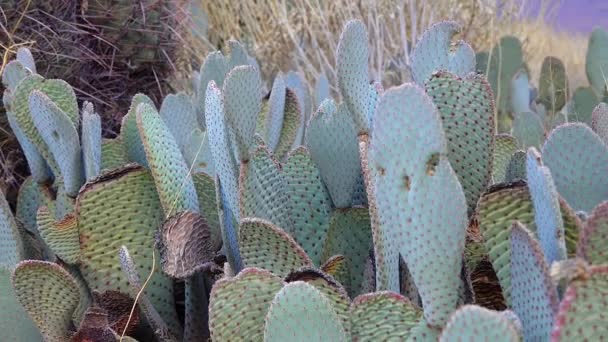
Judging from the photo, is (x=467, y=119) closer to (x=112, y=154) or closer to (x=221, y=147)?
(x=221, y=147)

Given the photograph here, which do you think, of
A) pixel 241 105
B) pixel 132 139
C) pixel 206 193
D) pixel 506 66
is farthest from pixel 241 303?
pixel 506 66

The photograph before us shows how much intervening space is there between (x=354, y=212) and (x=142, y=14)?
1643 mm

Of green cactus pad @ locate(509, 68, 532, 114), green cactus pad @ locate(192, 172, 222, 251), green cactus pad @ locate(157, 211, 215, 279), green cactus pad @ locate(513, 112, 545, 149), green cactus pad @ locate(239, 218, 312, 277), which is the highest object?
green cactus pad @ locate(239, 218, 312, 277)

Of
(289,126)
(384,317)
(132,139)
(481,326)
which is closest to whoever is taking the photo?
(481,326)

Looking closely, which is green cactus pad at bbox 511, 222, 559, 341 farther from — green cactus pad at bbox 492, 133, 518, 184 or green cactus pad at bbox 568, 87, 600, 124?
green cactus pad at bbox 568, 87, 600, 124

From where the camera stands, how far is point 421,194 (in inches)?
39.4

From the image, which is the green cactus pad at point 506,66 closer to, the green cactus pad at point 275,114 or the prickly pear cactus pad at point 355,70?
the green cactus pad at point 275,114

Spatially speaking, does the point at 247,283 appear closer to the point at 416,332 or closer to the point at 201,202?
the point at 416,332

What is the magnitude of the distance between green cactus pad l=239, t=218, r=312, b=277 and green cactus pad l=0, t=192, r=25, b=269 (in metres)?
0.53

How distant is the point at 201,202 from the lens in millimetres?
1717

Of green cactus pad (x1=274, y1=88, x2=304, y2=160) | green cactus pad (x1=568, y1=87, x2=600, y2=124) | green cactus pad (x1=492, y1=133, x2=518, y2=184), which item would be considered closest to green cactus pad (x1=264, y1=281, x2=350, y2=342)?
green cactus pad (x1=492, y1=133, x2=518, y2=184)

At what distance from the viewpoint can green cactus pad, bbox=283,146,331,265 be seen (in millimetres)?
1532

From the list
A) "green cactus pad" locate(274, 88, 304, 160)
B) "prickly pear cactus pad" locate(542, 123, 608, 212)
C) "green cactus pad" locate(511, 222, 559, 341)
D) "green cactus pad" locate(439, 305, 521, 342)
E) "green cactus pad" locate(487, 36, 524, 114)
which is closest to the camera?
"green cactus pad" locate(439, 305, 521, 342)

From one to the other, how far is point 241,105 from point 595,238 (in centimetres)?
64
